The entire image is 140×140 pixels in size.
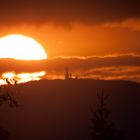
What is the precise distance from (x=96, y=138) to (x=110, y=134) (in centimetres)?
140

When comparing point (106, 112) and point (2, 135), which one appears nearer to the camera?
point (2, 135)

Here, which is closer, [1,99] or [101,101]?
[1,99]

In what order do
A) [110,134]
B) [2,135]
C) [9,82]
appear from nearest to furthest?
[2,135]
[9,82]
[110,134]

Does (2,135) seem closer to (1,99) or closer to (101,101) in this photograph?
(1,99)

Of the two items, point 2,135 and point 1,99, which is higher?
point 1,99

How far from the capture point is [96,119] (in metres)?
40.2

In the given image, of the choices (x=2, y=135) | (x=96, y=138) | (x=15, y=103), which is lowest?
(x=96, y=138)

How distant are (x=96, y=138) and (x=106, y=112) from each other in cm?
238

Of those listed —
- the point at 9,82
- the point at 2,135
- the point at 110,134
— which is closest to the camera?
the point at 2,135

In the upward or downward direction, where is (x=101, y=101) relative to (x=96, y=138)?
upward

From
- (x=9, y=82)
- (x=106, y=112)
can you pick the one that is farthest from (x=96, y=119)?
(x=9, y=82)

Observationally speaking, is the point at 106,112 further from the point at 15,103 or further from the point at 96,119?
the point at 15,103

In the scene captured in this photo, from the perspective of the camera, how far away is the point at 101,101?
132ft

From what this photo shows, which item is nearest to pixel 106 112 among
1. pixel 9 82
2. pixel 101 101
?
pixel 101 101
